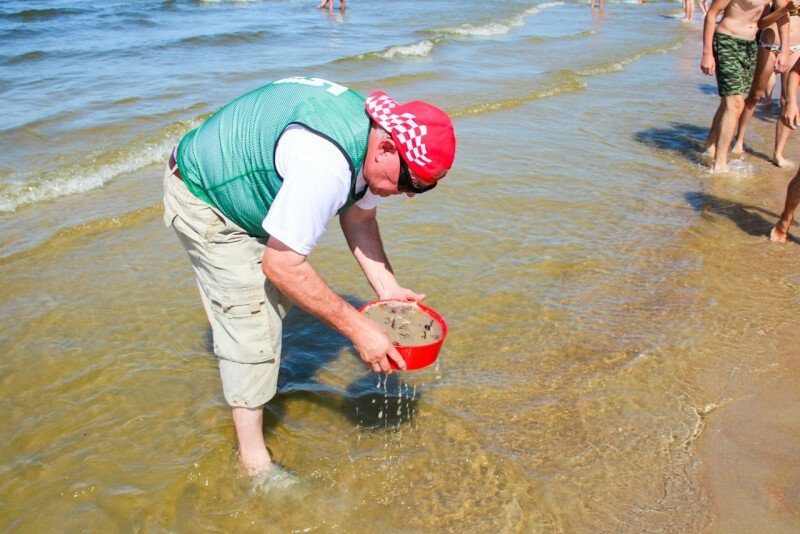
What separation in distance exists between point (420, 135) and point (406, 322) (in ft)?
3.48

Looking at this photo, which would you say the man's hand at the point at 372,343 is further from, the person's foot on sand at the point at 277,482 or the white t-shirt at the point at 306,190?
the person's foot on sand at the point at 277,482

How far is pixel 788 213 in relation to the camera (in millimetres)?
5266

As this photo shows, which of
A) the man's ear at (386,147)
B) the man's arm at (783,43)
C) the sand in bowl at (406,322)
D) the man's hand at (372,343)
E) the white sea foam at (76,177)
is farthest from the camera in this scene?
the man's arm at (783,43)

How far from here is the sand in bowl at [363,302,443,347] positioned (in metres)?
2.98

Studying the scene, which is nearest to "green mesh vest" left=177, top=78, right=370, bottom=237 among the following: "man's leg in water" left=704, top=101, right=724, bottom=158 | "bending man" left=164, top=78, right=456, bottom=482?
"bending man" left=164, top=78, right=456, bottom=482

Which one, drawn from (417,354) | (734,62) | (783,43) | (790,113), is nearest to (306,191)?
(417,354)

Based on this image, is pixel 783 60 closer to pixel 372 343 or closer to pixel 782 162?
pixel 782 162

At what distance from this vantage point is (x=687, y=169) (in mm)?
7328

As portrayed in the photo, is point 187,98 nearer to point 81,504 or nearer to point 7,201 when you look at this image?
point 7,201

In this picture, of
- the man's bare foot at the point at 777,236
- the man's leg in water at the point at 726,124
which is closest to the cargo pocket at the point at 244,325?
the man's bare foot at the point at 777,236

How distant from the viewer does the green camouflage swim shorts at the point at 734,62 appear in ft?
22.6

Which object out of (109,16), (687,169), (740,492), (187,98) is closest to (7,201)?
(187,98)

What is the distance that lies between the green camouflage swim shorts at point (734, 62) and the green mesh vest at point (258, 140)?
18.8 feet

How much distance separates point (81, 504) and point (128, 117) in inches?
280
